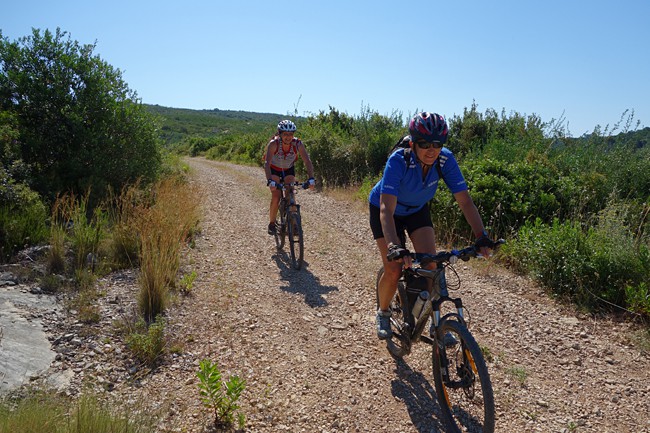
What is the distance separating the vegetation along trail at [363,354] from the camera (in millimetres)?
3707

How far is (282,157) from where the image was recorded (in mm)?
7688

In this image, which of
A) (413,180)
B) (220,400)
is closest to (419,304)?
(413,180)

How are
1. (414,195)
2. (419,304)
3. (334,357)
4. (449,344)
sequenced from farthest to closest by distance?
(334,357), (414,195), (419,304), (449,344)

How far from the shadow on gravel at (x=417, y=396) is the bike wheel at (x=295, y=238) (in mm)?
3032

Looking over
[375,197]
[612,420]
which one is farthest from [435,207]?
[612,420]

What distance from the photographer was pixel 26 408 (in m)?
2.84

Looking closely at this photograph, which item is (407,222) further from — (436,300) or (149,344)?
(149,344)

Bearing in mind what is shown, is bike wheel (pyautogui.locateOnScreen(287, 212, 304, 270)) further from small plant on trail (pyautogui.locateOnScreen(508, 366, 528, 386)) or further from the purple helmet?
the purple helmet

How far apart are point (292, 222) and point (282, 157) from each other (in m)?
Result: 1.18

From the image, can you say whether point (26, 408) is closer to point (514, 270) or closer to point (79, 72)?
point (514, 270)

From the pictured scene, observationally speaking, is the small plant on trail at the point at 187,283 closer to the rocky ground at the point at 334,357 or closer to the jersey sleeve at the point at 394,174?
the rocky ground at the point at 334,357

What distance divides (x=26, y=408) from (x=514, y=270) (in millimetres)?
6405

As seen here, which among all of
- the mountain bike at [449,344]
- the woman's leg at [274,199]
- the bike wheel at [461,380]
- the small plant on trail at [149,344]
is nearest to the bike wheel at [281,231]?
the woman's leg at [274,199]

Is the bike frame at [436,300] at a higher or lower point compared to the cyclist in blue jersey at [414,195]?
lower
